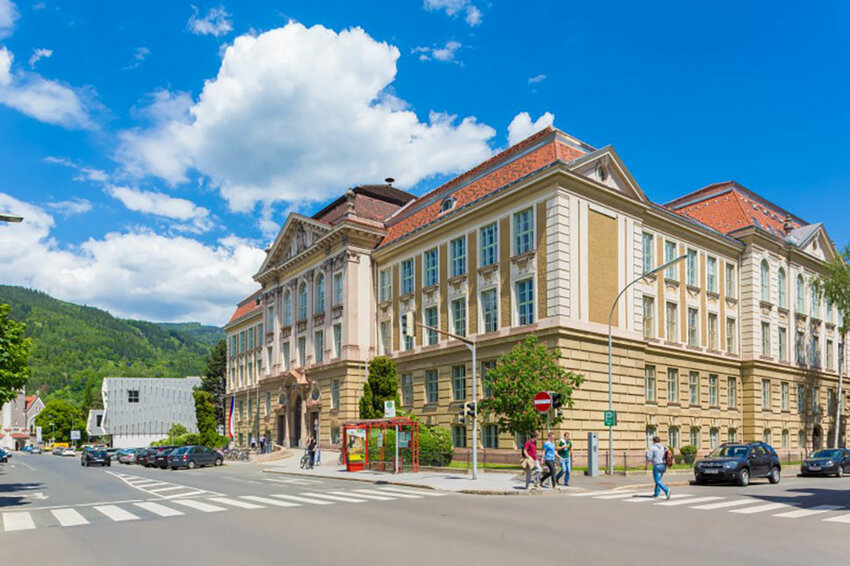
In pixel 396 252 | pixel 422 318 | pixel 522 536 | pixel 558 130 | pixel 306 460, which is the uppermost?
pixel 558 130

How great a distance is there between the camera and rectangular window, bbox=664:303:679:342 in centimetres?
4200

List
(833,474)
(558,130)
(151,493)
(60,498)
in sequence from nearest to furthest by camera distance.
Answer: (60,498) → (151,493) → (833,474) → (558,130)

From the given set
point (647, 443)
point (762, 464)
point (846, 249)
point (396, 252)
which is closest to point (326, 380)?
point (396, 252)

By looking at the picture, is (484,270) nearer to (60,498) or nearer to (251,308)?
(60,498)

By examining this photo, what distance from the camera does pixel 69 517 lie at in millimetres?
18250

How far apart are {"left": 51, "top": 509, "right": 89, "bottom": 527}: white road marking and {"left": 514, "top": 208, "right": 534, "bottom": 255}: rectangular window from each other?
2409 cm

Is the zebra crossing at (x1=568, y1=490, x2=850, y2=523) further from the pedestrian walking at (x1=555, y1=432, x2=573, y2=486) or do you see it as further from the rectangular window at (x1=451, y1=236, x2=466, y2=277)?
the rectangular window at (x1=451, y1=236, x2=466, y2=277)

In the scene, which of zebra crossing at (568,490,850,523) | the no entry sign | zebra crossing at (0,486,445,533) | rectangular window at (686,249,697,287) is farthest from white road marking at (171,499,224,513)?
rectangular window at (686,249,697,287)

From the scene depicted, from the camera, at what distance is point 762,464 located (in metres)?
28.0

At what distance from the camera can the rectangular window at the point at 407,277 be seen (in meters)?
47.4

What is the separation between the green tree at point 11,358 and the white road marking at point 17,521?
5.86 metres

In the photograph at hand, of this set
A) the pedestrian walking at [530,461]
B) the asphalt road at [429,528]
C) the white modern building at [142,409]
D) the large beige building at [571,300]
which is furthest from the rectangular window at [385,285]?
the white modern building at [142,409]

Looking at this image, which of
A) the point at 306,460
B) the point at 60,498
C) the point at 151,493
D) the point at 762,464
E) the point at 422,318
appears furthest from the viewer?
the point at 422,318

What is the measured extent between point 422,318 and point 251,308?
38.1 m
